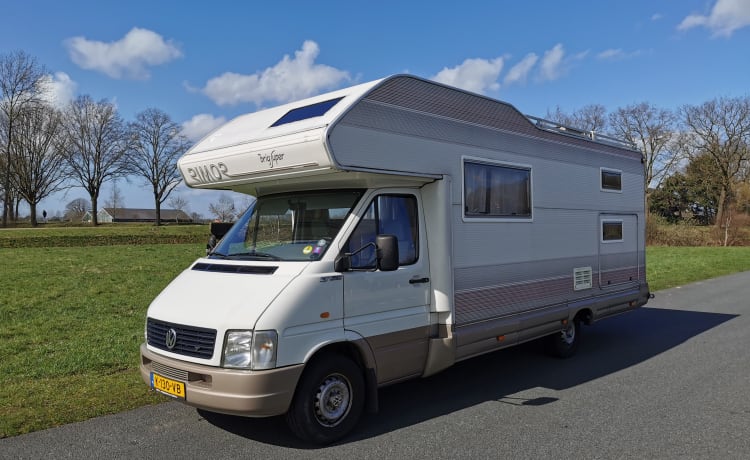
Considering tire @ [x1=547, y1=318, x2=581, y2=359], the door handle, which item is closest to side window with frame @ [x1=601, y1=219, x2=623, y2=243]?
tire @ [x1=547, y1=318, x2=581, y2=359]

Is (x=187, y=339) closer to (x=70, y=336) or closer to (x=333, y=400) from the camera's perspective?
(x=333, y=400)

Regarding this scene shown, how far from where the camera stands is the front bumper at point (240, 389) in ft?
13.7

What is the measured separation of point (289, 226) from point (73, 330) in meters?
5.87

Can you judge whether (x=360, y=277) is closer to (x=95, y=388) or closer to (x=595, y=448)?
(x=595, y=448)

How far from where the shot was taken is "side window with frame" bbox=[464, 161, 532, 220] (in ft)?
19.5

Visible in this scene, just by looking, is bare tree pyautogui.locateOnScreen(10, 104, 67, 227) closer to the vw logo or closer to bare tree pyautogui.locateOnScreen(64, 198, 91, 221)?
bare tree pyautogui.locateOnScreen(64, 198, 91, 221)

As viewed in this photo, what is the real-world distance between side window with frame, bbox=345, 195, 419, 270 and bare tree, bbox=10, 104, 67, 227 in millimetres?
50727

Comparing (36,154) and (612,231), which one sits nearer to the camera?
(612,231)

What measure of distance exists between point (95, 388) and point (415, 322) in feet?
11.6

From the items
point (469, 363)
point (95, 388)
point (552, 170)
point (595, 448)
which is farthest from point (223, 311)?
point (552, 170)

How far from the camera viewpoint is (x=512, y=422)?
5.11 meters

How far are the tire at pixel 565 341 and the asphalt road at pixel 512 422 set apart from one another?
0.15 m

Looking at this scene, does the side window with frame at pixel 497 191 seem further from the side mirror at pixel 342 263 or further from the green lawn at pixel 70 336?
the green lawn at pixel 70 336

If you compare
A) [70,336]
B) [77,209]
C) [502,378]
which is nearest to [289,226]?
[502,378]
